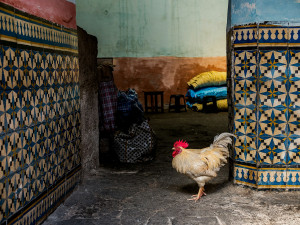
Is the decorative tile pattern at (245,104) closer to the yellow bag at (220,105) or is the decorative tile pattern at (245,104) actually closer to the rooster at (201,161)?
the rooster at (201,161)

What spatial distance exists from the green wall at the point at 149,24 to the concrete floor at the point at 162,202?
9274 millimetres

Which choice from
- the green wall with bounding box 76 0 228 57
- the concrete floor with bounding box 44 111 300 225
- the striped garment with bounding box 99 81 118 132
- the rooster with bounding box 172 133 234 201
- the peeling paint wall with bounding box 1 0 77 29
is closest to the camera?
the peeling paint wall with bounding box 1 0 77 29

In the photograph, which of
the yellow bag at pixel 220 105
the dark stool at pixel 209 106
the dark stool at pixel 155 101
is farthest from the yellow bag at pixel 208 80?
the dark stool at pixel 155 101

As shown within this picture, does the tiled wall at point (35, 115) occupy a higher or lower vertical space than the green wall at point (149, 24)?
lower

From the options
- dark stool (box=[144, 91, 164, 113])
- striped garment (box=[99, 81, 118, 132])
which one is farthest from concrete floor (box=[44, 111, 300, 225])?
dark stool (box=[144, 91, 164, 113])

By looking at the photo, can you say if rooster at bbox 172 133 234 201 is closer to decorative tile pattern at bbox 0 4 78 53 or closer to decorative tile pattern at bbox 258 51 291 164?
decorative tile pattern at bbox 258 51 291 164

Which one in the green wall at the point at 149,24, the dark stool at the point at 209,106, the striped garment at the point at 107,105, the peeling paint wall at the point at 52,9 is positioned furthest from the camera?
the green wall at the point at 149,24

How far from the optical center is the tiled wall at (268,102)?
149 inches

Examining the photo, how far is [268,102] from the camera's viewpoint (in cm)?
387

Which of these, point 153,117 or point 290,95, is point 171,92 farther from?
point 290,95

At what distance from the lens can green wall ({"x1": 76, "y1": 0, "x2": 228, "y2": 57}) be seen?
1366cm

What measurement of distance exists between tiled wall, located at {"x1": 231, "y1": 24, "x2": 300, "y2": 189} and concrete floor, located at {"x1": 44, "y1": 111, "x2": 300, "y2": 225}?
276 mm

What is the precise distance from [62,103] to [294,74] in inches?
103

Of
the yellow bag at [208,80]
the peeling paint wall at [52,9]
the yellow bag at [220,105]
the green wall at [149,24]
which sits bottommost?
the yellow bag at [220,105]
